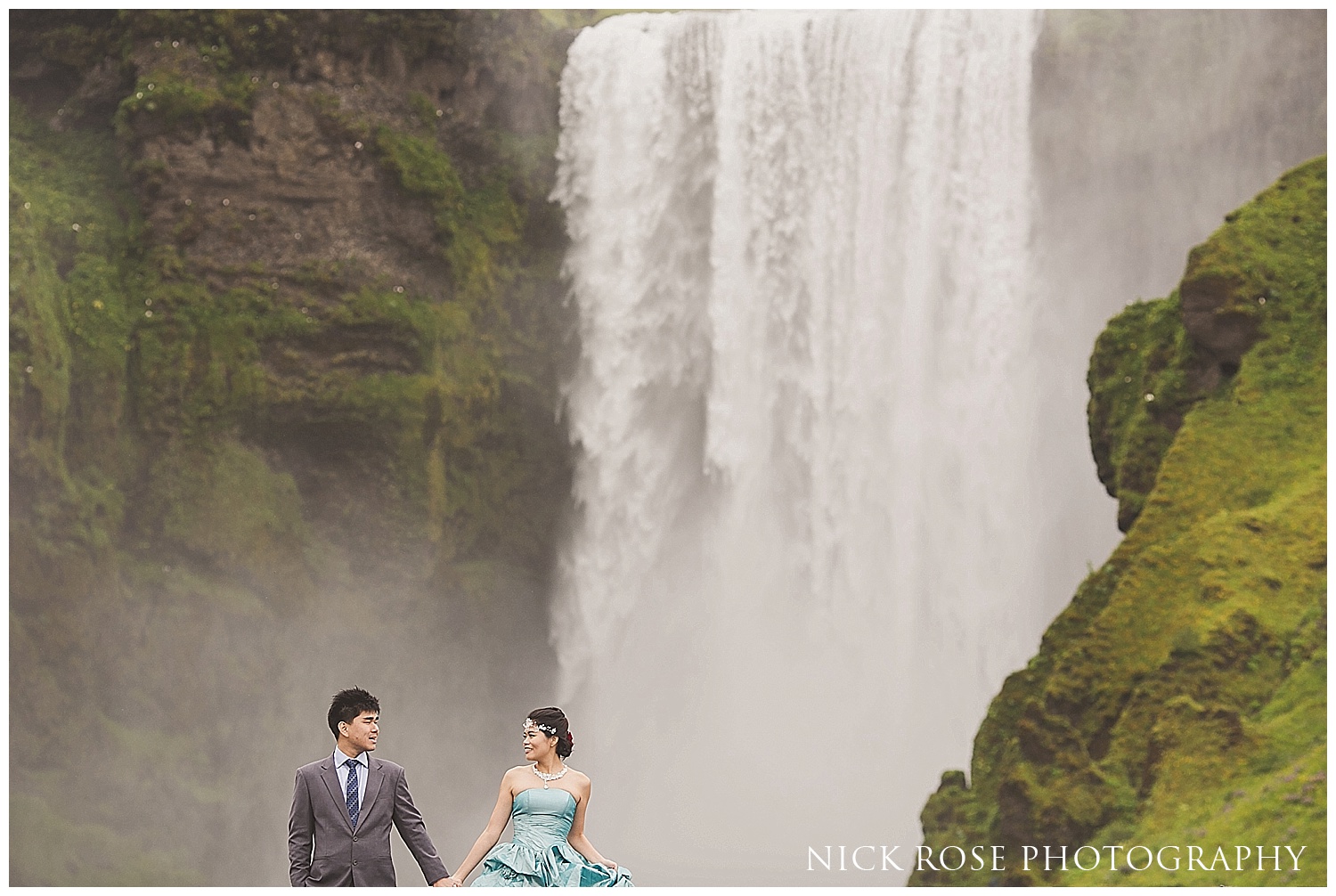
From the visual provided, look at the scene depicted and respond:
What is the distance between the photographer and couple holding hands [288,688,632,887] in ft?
24.3

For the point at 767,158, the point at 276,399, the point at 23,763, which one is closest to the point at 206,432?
the point at 276,399

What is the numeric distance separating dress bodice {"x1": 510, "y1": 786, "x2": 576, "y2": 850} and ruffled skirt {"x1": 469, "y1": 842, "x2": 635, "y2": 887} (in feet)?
0.13

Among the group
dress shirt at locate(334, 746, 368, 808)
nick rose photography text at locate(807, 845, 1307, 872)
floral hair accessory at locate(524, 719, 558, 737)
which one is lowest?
dress shirt at locate(334, 746, 368, 808)

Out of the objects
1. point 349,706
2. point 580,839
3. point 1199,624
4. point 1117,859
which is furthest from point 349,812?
point 1199,624

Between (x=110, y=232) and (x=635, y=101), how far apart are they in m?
7.66

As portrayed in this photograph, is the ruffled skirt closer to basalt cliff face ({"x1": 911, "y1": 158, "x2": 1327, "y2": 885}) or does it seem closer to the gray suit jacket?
the gray suit jacket

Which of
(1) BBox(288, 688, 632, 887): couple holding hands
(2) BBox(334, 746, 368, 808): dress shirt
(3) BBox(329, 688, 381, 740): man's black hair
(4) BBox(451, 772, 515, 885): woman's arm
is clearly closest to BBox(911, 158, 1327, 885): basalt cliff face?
(1) BBox(288, 688, 632, 887): couple holding hands

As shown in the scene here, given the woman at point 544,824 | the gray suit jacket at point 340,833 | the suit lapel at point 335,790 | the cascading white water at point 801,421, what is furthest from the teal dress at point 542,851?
the cascading white water at point 801,421

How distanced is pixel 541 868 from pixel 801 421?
45.0 feet

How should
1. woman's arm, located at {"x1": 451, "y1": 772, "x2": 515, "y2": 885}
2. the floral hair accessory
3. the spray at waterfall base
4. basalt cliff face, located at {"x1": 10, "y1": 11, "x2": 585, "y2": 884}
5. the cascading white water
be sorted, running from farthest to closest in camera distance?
the cascading white water, basalt cliff face, located at {"x1": 10, "y1": 11, "x2": 585, "y2": 884}, the spray at waterfall base, the floral hair accessory, woman's arm, located at {"x1": 451, "y1": 772, "x2": 515, "y2": 885}

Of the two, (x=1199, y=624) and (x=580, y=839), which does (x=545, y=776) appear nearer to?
(x=580, y=839)

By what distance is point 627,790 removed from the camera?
2153 centimetres

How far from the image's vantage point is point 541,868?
26.2ft

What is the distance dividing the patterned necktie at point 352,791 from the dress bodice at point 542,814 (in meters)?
0.93
